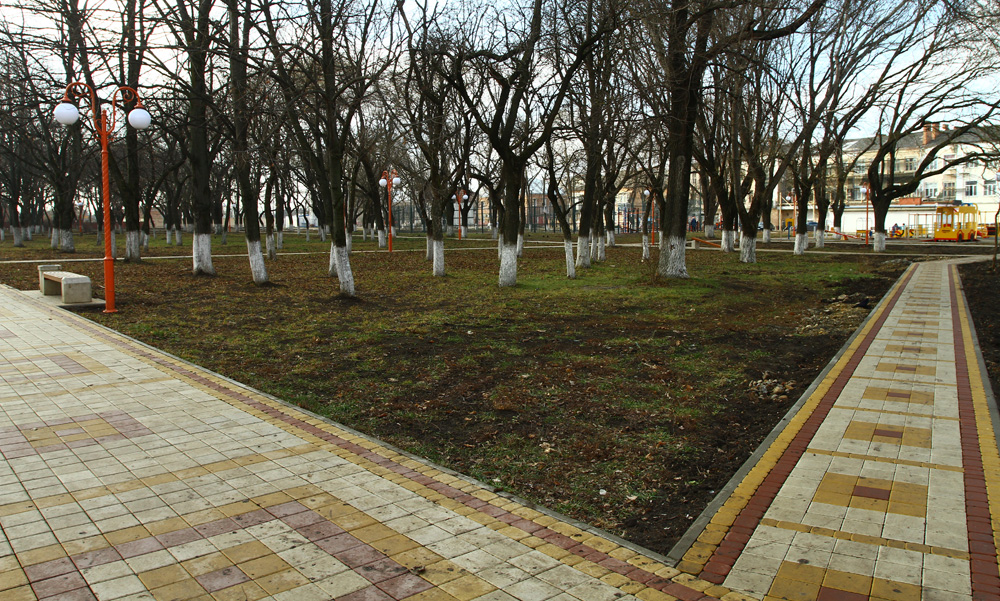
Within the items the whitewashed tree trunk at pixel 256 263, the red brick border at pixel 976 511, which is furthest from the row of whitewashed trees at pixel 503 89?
the red brick border at pixel 976 511

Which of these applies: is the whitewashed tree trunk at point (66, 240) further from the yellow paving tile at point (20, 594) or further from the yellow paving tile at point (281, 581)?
the yellow paving tile at point (281, 581)

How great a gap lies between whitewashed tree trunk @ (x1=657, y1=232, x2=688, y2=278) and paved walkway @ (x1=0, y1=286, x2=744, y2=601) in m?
13.7

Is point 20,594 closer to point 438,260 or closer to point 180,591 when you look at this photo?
point 180,591

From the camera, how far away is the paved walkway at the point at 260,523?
3426 mm

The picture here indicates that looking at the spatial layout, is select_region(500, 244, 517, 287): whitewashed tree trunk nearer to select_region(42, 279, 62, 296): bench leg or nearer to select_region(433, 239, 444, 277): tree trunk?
select_region(433, 239, 444, 277): tree trunk

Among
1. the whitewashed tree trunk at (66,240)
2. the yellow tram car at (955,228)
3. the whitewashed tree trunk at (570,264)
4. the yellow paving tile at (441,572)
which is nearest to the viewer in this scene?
the yellow paving tile at (441,572)

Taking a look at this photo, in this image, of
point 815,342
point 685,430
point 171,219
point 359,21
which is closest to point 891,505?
point 685,430

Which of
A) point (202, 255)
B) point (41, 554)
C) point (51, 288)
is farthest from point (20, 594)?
point (202, 255)

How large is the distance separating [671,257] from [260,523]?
15.8 meters

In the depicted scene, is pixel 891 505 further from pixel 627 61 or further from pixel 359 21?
pixel 627 61

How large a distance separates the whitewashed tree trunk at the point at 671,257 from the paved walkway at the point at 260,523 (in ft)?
45.0

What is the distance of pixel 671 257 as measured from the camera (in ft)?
60.5

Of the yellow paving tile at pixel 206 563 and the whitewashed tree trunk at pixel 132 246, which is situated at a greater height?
the whitewashed tree trunk at pixel 132 246

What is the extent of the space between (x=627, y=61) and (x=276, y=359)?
1324 cm
